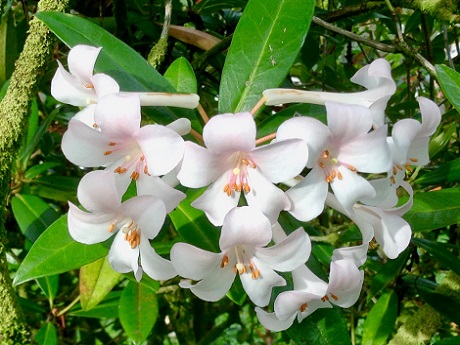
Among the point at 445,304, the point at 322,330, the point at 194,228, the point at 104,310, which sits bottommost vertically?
the point at 104,310

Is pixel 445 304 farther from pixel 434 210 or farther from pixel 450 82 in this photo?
pixel 450 82

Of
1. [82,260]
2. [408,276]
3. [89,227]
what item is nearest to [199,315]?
[408,276]

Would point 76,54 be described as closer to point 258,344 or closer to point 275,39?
point 275,39

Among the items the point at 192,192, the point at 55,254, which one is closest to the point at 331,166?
the point at 192,192

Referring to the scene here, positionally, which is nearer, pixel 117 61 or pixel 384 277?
pixel 117 61

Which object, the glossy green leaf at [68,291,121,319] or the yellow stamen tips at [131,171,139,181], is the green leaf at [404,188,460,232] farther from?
the glossy green leaf at [68,291,121,319]

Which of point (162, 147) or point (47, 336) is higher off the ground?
point (162, 147)

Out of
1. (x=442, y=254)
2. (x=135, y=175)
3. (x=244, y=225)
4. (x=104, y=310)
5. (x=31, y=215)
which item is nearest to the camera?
(x=244, y=225)

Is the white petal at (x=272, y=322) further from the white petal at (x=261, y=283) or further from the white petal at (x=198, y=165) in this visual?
the white petal at (x=198, y=165)
